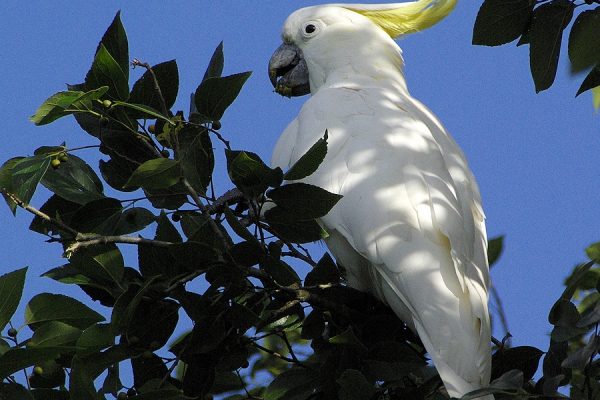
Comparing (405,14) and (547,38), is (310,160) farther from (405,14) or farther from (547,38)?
(405,14)

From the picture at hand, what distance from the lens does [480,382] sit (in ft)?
7.88

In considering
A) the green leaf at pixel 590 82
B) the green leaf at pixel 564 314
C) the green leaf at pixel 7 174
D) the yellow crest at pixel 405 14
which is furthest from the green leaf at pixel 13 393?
the yellow crest at pixel 405 14

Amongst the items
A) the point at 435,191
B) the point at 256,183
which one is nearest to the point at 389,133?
the point at 435,191

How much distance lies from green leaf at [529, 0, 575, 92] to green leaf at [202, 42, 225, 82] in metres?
0.86

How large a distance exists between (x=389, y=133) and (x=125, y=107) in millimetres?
1001

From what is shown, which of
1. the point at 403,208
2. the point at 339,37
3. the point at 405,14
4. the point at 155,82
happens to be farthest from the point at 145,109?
the point at 405,14

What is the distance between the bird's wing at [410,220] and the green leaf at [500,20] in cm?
57

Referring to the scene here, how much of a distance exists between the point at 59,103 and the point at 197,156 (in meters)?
0.43

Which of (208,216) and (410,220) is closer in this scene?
(208,216)

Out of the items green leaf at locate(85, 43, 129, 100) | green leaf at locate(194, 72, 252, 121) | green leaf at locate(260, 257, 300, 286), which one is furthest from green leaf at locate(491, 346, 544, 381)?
green leaf at locate(85, 43, 129, 100)

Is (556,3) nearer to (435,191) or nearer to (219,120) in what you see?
(435,191)

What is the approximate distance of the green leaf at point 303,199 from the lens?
7.09 feet

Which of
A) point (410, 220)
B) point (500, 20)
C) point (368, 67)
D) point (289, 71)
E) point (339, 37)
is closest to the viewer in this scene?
point (500, 20)

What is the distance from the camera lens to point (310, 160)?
6.75 ft
